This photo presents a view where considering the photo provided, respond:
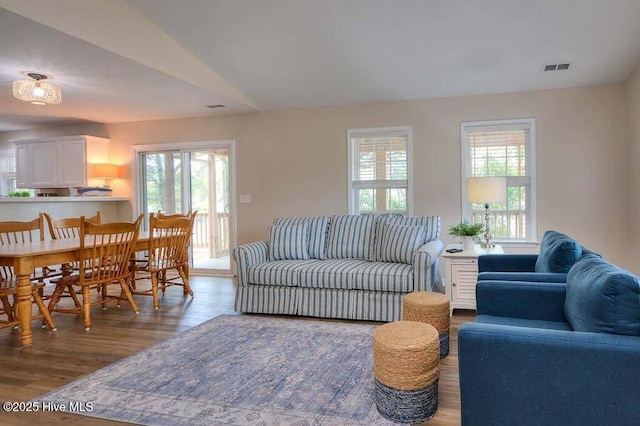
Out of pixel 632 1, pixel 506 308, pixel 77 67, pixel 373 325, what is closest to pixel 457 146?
pixel 632 1

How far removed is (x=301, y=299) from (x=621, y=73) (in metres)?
3.89

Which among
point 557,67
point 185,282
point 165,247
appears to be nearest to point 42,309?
point 165,247

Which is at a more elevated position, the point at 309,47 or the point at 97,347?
the point at 309,47

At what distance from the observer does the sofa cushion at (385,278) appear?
344 cm

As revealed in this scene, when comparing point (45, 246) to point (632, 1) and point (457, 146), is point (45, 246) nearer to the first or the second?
point (457, 146)

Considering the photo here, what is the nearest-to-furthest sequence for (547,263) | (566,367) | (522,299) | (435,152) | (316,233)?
(566,367), (522,299), (547,263), (316,233), (435,152)

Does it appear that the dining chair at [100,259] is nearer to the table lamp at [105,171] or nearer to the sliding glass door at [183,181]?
the sliding glass door at [183,181]

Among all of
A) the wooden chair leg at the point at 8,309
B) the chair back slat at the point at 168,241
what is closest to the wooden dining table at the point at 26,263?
the wooden chair leg at the point at 8,309

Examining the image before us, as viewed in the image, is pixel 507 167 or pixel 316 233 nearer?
pixel 316 233

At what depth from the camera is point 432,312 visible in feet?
8.55

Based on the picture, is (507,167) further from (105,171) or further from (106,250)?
(105,171)

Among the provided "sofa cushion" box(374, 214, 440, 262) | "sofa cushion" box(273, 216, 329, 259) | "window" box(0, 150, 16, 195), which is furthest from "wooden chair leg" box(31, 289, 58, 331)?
"window" box(0, 150, 16, 195)

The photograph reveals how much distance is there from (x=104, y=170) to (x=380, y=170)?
4039 millimetres

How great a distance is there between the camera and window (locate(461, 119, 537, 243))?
466 cm
